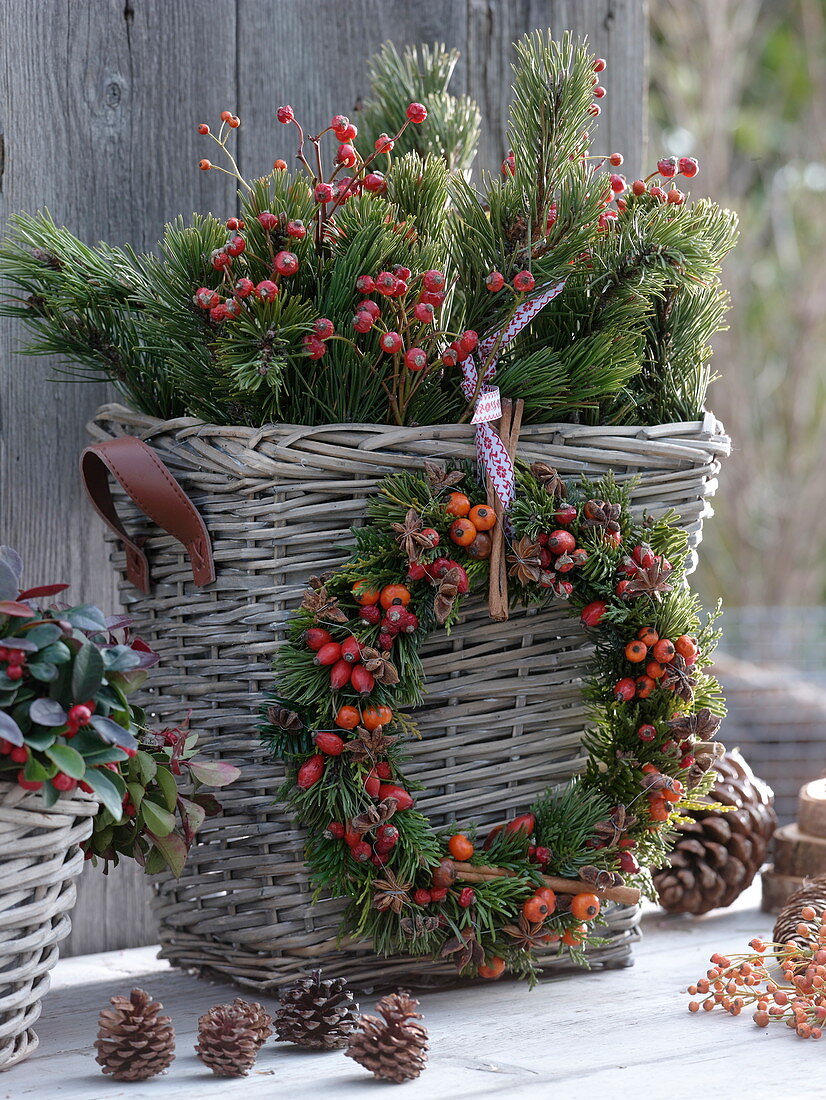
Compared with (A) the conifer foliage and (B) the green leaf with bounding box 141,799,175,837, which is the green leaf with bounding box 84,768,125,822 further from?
(A) the conifer foliage

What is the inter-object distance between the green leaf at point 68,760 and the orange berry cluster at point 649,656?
400 mm

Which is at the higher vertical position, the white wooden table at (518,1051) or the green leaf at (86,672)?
the green leaf at (86,672)

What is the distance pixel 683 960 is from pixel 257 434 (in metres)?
0.59

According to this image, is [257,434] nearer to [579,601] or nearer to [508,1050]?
[579,601]

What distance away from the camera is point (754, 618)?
3389 mm

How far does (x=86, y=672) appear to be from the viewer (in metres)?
0.69

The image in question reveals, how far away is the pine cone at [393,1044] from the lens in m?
0.73

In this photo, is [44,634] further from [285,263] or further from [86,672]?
[285,263]

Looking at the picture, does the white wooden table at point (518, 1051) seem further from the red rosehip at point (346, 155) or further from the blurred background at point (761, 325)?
the blurred background at point (761, 325)

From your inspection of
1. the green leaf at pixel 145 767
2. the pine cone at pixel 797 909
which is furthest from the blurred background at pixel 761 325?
the green leaf at pixel 145 767

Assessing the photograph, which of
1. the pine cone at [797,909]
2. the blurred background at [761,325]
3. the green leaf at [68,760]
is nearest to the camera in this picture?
the green leaf at [68,760]

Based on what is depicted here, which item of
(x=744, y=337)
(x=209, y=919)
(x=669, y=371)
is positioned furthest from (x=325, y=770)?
(x=744, y=337)

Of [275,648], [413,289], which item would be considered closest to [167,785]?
[275,648]

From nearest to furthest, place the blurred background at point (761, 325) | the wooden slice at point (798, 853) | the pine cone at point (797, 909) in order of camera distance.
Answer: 1. the pine cone at point (797, 909)
2. the wooden slice at point (798, 853)
3. the blurred background at point (761, 325)
